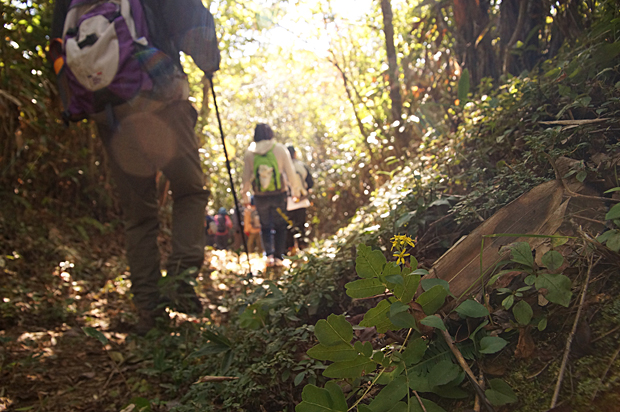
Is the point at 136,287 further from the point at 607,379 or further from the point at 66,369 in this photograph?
the point at 607,379

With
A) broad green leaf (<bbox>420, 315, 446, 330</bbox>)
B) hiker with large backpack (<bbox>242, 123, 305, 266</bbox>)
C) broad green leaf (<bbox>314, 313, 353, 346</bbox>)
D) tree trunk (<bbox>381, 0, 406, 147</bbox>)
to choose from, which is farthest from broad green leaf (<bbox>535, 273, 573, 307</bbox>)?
hiker with large backpack (<bbox>242, 123, 305, 266</bbox>)

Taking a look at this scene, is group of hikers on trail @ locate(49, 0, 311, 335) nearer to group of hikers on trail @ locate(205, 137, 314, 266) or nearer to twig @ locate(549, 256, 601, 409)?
twig @ locate(549, 256, 601, 409)

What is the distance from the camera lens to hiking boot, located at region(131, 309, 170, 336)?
2855 mm

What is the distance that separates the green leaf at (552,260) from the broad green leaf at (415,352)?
14.9 inches

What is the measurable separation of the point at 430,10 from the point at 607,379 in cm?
332

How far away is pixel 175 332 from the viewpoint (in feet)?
8.75

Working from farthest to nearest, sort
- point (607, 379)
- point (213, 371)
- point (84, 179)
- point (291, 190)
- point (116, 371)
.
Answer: point (291, 190), point (84, 179), point (116, 371), point (213, 371), point (607, 379)

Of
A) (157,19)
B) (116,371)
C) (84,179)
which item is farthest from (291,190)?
(116,371)

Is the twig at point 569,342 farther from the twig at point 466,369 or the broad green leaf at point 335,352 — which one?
the broad green leaf at point 335,352

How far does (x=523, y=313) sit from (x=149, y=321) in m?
2.33

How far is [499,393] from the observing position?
43.8 inches

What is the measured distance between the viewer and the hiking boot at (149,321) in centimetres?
286

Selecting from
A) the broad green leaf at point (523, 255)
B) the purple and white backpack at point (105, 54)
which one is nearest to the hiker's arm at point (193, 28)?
the purple and white backpack at point (105, 54)

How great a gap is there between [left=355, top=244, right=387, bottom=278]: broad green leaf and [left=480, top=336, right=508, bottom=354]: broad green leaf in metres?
0.32
